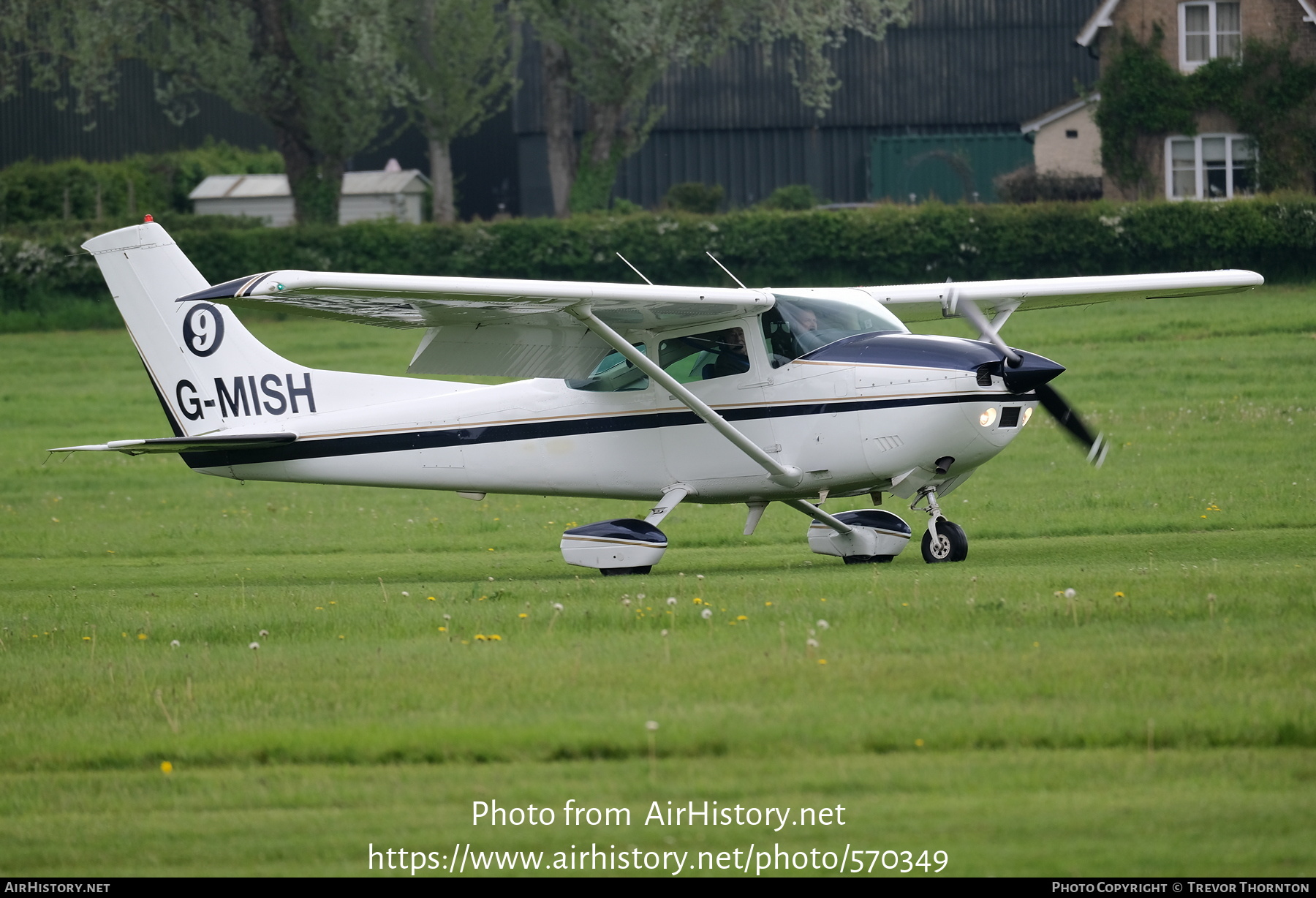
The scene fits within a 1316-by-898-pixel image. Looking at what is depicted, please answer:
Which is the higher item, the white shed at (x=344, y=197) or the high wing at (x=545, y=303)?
the white shed at (x=344, y=197)

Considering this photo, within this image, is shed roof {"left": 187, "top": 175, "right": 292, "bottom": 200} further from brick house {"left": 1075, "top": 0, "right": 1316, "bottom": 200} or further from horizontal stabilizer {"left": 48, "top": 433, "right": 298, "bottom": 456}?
horizontal stabilizer {"left": 48, "top": 433, "right": 298, "bottom": 456}

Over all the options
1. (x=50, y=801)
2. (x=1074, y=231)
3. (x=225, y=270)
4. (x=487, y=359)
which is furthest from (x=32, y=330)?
(x=50, y=801)

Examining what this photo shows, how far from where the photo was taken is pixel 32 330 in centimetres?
3644

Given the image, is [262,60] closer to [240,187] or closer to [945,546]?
[240,187]

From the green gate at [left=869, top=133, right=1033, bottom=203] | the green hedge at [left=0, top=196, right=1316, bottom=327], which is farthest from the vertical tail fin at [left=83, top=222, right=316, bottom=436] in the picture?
the green gate at [left=869, top=133, right=1033, bottom=203]

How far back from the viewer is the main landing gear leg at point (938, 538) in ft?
40.9

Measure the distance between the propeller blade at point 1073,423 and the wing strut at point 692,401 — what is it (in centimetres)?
202

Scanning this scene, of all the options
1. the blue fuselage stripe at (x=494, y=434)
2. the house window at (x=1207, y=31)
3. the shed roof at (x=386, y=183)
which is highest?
the house window at (x=1207, y=31)

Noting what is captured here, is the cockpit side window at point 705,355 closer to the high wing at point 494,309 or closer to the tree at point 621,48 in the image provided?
the high wing at point 494,309

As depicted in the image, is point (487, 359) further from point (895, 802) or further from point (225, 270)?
point (225, 270)

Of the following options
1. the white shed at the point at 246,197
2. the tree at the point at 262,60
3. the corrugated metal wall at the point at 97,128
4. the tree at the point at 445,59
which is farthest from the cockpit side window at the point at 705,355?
the corrugated metal wall at the point at 97,128

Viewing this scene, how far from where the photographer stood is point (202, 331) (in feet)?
45.8

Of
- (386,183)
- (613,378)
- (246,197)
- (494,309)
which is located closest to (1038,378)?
(613,378)

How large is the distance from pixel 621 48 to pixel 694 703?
32687mm
